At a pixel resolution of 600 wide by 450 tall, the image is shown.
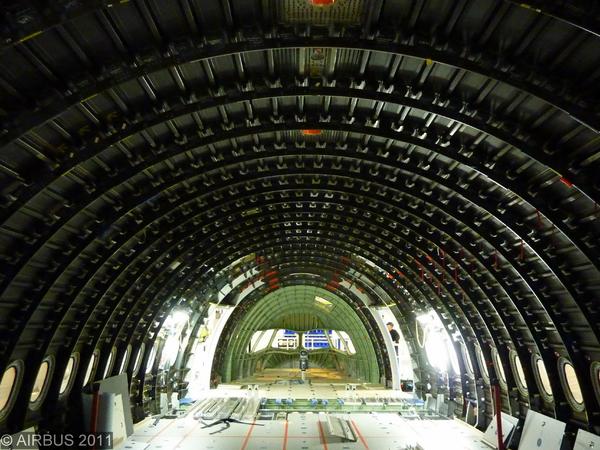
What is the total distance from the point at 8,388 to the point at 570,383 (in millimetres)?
16744

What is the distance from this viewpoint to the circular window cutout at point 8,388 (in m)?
12.0

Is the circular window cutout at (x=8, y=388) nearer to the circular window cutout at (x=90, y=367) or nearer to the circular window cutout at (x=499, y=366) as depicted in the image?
the circular window cutout at (x=90, y=367)

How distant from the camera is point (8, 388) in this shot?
12.2m

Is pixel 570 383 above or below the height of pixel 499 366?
below

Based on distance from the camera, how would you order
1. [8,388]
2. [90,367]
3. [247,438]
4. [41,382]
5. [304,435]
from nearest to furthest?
[8,388] < [41,382] < [247,438] < [90,367] < [304,435]

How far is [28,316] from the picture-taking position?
1121cm

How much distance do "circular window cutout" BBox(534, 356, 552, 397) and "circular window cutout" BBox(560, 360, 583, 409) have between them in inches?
34.8

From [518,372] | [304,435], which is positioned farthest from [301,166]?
[518,372]

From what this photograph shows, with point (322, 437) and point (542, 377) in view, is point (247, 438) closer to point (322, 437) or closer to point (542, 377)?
point (322, 437)

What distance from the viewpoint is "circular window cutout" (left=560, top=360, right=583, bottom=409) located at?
13.2 meters

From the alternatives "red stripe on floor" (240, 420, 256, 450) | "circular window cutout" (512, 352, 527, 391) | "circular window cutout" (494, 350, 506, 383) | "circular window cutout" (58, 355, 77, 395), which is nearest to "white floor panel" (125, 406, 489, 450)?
"red stripe on floor" (240, 420, 256, 450)

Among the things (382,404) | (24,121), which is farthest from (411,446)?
(24,121)

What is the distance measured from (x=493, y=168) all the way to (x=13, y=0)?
10.3 meters

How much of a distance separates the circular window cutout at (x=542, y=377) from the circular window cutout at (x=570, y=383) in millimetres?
883
